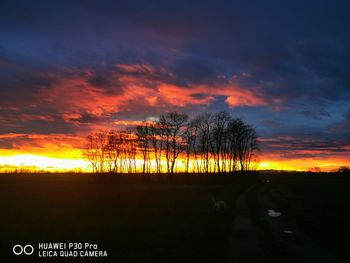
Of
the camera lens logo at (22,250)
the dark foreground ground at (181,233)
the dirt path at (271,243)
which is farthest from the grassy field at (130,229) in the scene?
the dirt path at (271,243)

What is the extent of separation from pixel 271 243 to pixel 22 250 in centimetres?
1176

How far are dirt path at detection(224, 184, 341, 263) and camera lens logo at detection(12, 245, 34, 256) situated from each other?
876cm

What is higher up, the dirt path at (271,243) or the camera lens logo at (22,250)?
the camera lens logo at (22,250)

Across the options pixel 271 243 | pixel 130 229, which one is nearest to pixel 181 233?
pixel 130 229

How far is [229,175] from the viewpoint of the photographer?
87438 millimetres

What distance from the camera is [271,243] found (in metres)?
15.9

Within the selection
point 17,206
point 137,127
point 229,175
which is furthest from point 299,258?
point 137,127

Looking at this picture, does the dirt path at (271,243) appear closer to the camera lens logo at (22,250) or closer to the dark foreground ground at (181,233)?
the dark foreground ground at (181,233)

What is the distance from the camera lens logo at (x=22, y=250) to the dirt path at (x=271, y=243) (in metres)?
8.76

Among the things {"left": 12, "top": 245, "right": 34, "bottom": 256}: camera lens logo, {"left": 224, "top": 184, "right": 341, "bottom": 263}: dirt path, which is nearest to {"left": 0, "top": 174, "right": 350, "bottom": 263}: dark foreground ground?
{"left": 224, "top": 184, "right": 341, "bottom": 263}: dirt path

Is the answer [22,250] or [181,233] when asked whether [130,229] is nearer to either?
[181,233]

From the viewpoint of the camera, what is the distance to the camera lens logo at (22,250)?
14212mm

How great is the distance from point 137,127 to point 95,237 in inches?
4231

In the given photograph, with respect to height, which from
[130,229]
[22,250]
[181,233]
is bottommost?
[181,233]
